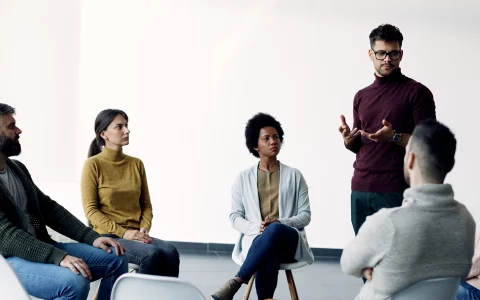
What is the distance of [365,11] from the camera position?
6.05 metres

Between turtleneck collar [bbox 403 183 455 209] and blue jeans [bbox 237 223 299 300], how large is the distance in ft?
5.69

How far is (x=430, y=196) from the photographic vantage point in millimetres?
1899

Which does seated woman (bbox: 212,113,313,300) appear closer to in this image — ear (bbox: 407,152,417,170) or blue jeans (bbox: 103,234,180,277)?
blue jeans (bbox: 103,234,180,277)

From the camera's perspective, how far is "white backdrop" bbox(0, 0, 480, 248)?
598 cm

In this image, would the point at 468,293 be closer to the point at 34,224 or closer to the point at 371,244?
the point at 371,244

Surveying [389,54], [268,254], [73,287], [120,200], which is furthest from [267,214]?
[73,287]

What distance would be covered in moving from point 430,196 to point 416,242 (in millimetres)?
145

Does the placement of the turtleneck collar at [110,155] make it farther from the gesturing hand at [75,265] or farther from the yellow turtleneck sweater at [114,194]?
the gesturing hand at [75,265]

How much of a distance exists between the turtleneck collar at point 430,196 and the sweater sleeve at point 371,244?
0.10m

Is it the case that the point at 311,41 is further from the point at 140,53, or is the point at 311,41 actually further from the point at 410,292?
the point at 410,292

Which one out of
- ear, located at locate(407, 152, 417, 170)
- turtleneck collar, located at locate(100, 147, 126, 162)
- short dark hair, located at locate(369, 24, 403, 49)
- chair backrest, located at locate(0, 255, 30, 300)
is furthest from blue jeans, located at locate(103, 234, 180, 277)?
ear, located at locate(407, 152, 417, 170)

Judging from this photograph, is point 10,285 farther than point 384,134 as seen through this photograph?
No

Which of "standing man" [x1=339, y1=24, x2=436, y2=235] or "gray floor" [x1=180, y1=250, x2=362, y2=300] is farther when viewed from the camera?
"gray floor" [x1=180, y1=250, x2=362, y2=300]

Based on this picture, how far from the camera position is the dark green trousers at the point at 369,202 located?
126 inches
